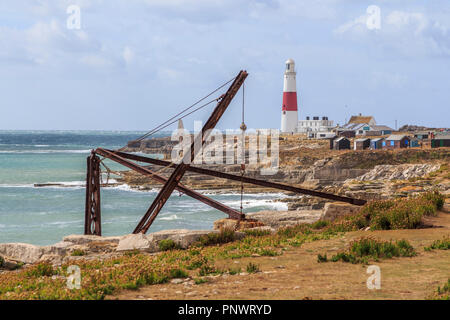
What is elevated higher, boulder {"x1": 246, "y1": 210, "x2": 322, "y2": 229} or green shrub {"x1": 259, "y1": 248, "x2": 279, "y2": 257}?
green shrub {"x1": 259, "y1": 248, "x2": 279, "y2": 257}

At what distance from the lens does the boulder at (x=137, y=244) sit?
1379cm

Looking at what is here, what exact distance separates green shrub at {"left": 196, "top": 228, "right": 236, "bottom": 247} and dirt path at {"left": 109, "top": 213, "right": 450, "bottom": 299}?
102 inches

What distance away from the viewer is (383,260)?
10.6m

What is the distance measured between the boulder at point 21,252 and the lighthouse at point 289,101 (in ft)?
291

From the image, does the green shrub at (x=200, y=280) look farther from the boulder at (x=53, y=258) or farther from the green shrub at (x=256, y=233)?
the green shrub at (x=256, y=233)

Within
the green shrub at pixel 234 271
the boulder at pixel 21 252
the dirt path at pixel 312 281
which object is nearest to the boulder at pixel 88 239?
the boulder at pixel 21 252

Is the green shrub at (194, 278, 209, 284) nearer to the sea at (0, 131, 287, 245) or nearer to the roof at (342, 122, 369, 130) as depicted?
the sea at (0, 131, 287, 245)

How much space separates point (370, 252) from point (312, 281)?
2656 millimetres

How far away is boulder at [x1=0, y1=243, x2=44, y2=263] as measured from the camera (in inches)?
569

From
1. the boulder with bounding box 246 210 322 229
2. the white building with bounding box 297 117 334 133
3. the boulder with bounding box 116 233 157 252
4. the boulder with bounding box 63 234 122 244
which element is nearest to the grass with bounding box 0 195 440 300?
the boulder with bounding box 116 233 157 252

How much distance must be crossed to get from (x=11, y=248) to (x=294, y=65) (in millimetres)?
92706

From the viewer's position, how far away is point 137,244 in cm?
1394

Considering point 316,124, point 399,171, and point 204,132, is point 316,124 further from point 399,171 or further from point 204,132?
point 204,132
